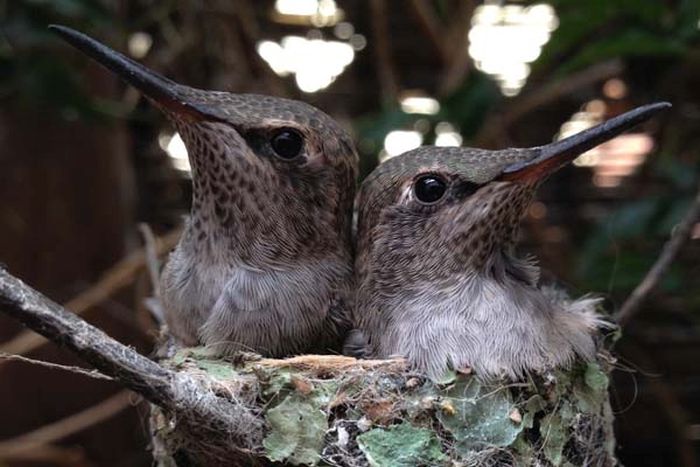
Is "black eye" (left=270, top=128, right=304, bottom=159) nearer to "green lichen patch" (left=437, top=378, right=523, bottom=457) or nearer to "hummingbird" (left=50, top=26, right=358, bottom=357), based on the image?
"hummingbird" (left=50, top=26, right=358, bottom=357)

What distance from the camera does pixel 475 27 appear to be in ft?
9.64

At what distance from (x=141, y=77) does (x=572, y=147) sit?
595 millimetres

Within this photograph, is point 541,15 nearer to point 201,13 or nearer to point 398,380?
point 201,13

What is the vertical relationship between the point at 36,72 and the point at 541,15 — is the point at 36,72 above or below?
below

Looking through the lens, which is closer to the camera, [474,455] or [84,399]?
[474,455]

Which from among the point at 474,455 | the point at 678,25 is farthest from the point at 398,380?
the point at 678,25

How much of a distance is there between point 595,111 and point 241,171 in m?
1.75

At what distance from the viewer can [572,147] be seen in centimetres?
132

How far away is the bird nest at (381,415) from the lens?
4.33 ft

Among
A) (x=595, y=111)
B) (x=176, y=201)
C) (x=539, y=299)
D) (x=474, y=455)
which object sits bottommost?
(x=474, y=455)

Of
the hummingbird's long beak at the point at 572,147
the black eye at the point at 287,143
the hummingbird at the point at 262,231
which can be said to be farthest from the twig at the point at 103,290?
the hummingbird's long beak at the point at 572,147

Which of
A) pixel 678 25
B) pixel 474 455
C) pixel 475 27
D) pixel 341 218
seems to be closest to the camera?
pixel 474 455

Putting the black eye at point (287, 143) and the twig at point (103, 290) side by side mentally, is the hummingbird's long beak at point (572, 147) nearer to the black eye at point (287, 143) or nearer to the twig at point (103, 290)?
the black eye at point (287, 143)

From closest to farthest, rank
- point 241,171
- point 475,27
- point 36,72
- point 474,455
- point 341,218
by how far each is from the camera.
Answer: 1. point 474,455
2. point 241,171
3. point 341,218
4. point 36,72
5. point 475,27
